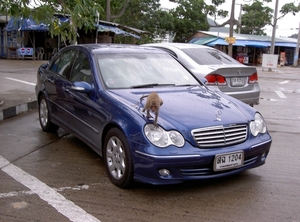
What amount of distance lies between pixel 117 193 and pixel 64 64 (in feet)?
8.48

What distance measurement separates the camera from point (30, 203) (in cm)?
347

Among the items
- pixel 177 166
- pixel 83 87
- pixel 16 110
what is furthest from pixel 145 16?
pixel 177 166

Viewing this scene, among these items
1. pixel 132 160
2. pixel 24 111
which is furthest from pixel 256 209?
pixel 24 111

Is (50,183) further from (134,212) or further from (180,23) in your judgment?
(180,23)

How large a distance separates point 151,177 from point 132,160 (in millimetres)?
264

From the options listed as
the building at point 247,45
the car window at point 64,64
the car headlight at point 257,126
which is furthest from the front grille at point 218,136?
the building at point 247,45

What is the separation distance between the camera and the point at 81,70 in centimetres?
489

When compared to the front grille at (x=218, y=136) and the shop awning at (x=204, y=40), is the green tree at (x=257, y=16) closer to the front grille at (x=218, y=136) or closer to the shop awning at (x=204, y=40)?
the shop awning at (x=204, y=40)

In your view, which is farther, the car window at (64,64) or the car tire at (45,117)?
the car tire at (45,117)

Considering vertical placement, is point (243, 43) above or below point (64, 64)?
above

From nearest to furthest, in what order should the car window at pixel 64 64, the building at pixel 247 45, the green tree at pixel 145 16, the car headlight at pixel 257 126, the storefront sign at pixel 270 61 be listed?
the car headlight at pixel 257 126, the car window at pixel 64 64, the storefront sign at pixel 270 61, the green tree at pixel 145 16, the building at pixel 247 45

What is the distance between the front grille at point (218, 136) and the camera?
3.52 metres

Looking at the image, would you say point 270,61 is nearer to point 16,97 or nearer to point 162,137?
point 16,97

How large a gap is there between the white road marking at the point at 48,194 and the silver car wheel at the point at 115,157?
0.61 m
